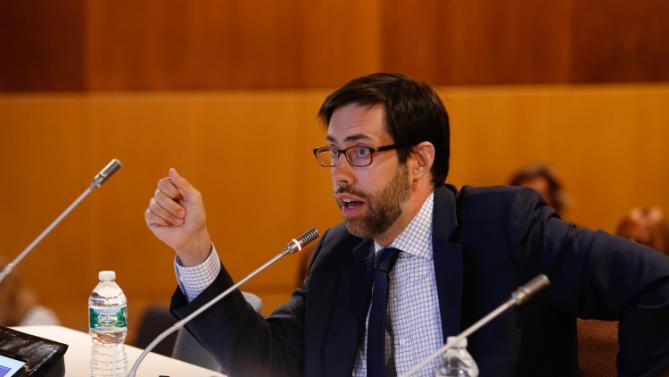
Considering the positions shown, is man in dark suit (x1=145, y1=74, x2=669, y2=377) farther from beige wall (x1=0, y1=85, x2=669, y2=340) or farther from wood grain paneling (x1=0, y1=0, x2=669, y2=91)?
wood grain paneling (x1=0, y1=0, x2=669, y2=91)

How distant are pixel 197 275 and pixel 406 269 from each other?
0.45 m

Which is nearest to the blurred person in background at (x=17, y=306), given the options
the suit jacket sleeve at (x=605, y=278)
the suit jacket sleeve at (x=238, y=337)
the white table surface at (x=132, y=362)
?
the white table surface at (x=132, y=362)

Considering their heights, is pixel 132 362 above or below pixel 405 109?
below

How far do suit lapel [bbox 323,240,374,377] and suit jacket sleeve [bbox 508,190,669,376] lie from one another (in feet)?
1.15

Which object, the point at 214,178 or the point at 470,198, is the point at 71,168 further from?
the point at 470,198

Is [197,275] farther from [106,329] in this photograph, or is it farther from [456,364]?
[456,364]

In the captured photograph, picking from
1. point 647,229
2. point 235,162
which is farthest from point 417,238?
point 235,162

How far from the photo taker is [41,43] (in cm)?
466

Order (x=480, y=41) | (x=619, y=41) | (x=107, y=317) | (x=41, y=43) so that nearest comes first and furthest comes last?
(x=107, y=317)
(x=41, y=43)
(x=480, y=41)
(x=619, y=41)

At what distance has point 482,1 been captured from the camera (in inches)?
199

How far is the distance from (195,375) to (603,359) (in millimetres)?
855

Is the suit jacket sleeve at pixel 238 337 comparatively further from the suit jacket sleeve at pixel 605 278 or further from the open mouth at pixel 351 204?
the suit jacket sleeve at pixel 605 278

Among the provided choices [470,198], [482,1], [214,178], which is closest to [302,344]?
[470,198]

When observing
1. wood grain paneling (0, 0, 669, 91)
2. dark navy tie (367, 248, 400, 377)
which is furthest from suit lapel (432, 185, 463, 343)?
wood grain paneling (0, 0, 669, 91)
